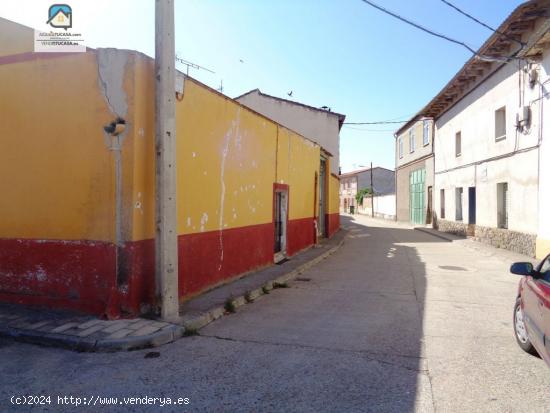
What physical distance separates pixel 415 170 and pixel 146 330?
92.5 feet

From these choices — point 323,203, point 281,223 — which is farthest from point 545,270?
point 323,203

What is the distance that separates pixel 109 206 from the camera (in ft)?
18.0

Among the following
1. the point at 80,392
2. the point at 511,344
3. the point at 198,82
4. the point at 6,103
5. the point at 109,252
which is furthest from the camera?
the point at 198,82

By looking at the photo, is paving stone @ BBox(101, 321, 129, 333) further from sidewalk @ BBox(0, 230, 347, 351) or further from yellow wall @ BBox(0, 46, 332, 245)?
yellow wall @ BBox(0, 46, 332, 245)

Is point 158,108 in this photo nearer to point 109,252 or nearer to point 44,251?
point 109,252

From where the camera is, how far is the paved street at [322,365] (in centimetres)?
350

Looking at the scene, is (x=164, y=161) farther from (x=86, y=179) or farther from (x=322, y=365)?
(x=322, y=365)

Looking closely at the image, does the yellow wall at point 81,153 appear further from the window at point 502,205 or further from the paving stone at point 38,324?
the window at point 502,205

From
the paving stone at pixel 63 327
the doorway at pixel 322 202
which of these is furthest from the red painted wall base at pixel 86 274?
the doorway at pixel 322 202

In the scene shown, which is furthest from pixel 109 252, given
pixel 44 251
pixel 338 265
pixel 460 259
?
pixel 460 259

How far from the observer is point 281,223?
39.0 ft

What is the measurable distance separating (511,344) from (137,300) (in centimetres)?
454

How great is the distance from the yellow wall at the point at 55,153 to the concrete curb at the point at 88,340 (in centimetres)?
129
